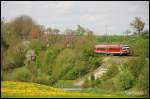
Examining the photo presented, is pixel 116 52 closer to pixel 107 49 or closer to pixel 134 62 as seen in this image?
pixel 107 49

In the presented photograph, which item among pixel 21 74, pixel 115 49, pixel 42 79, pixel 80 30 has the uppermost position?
pixel 80 30

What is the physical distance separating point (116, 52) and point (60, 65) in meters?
8.32

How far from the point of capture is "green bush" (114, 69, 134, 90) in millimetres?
52812

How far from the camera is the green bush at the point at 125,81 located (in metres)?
52.8

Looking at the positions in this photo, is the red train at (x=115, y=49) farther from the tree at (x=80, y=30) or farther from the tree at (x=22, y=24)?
the tree at (x=22, y=24)

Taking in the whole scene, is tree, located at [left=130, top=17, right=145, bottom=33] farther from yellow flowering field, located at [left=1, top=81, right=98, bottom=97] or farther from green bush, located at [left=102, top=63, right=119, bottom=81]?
yellow flowering field, located at [left=1, top=81, right=98, bottom=97]

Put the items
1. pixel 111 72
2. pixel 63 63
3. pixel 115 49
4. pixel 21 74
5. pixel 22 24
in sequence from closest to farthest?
pixel 22 24
pixel 21 74
pixel 111 72
pixel 115 49
pixel 63 63

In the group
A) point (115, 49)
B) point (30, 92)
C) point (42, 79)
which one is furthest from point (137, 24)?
point (30, 92)

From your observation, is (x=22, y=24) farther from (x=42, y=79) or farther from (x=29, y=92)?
(x=42, y=79)

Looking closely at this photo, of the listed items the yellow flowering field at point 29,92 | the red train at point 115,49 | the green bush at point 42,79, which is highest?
the red train at point 115,49

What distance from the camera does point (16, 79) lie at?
5359cm

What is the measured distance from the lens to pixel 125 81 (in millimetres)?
53094

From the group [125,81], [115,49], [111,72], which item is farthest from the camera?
[115,49]

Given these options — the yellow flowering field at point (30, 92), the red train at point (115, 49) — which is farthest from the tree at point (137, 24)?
the yellow flowering field at point (30, 92)
